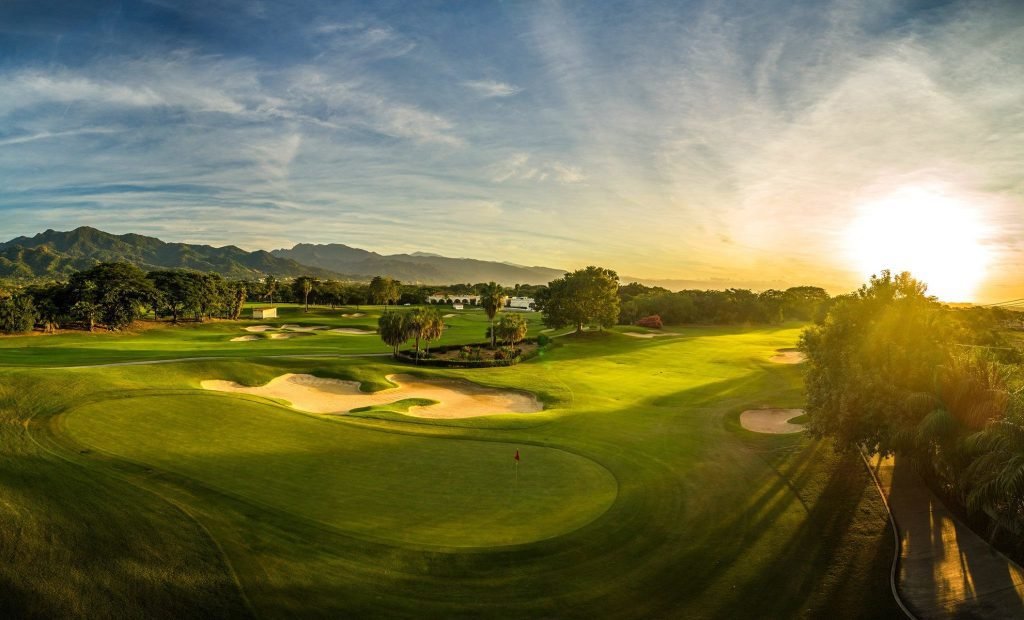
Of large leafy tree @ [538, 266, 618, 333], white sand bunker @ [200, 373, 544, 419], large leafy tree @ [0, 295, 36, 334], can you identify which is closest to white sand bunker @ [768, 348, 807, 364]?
large leafy tree @ [538, 266, 618, 333]

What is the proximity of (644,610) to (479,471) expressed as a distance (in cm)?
825

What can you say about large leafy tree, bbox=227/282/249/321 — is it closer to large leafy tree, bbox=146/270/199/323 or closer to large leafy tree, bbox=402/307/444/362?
large leafy tree, bbox=146/270/199/323

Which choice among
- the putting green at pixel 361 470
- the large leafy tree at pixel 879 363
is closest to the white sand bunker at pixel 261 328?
the putting green at pixel 361 470

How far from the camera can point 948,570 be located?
13289 millimetres

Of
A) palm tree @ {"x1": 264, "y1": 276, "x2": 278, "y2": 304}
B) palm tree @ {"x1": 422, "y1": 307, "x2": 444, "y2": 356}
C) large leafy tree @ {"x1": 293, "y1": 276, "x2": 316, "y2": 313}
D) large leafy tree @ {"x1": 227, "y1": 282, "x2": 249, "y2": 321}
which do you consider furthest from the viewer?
palm tree @ {"x1": 264, "y1": 276, "x2": 278, "y2": 304}

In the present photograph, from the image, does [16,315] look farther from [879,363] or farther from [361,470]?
[879,363]

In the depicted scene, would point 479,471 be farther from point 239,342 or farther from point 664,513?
point 239,342

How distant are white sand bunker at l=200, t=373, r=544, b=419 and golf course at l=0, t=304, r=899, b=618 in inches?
64.8

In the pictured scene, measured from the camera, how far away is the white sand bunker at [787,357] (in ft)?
188

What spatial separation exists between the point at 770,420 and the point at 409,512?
24357 mm

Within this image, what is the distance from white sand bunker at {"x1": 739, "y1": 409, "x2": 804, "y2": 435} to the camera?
28.5 metres

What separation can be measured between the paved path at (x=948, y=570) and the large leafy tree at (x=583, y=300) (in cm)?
5277

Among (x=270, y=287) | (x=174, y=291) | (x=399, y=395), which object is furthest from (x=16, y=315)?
(x=270, y=287)

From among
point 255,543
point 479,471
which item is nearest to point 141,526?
point 255,543
